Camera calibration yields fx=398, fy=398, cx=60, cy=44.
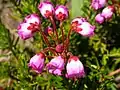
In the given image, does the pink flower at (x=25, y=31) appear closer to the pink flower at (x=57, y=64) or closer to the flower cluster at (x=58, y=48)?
the flower cluster at (x=58, y=48)

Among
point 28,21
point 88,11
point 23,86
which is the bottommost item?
point 23,86

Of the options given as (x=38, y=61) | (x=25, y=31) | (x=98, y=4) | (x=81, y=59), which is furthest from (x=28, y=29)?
(x=81, y=59)

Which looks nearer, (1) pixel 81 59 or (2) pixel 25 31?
(2) pixel 25 31

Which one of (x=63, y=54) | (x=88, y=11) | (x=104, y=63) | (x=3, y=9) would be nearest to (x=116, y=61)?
(x=104, y=63)

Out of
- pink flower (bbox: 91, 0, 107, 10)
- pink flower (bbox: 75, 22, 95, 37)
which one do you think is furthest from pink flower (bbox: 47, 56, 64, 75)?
pink flower (bbox: 91, 0, 107, 10)

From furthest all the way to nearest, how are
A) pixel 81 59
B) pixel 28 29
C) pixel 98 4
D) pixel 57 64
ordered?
pixel 81 59 < pixel 98 4 < pixel 28 29 < pixel 57 64

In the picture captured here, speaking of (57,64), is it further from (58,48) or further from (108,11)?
(108,11)

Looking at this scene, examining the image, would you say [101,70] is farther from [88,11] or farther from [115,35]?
[115,35]

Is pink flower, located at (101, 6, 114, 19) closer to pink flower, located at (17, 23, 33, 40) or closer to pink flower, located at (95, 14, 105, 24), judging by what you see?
pink flower, located at (95, 14, 105, 24)
